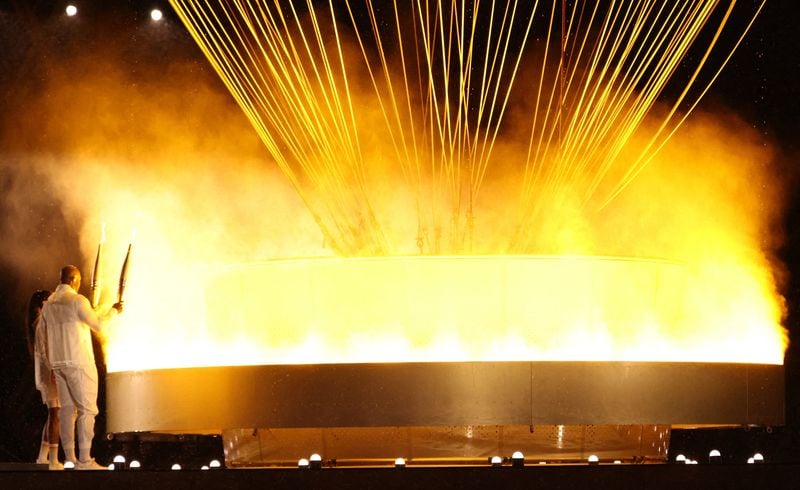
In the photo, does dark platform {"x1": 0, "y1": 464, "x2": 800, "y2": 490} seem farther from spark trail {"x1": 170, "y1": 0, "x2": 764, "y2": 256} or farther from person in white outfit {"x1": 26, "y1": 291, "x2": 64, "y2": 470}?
spark trail {"x1": 170, "y1": 0, "x2": 764, "y2": 256}

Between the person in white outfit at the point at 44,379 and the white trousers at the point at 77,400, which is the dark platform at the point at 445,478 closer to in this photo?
the white trousers at the point at 77,400

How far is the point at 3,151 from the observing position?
1436 centimetres

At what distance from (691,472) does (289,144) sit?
7.61 metres

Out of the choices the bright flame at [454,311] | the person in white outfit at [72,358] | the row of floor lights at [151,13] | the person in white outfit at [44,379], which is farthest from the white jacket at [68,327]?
the row of floor lights at [151,13]

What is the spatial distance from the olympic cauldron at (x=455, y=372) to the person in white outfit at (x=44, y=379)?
733 millimetres

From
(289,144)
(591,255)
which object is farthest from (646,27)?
(591,255)

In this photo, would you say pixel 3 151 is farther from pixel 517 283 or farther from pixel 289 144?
pixel 517 283

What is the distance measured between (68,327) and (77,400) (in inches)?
21.5

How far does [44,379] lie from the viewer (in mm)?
10469

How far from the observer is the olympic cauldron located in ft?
30.2

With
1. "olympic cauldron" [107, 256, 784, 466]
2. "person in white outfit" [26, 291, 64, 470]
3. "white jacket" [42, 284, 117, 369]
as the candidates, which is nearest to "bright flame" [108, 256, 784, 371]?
"olympic cauldron" [107, 256, 784, 466]

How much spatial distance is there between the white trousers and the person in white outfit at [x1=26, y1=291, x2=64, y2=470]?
32cm

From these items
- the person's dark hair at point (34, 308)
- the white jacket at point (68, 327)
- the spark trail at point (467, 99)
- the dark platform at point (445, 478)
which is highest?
the spark trail at point (467, 99)

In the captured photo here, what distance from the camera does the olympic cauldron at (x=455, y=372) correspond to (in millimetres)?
9219
